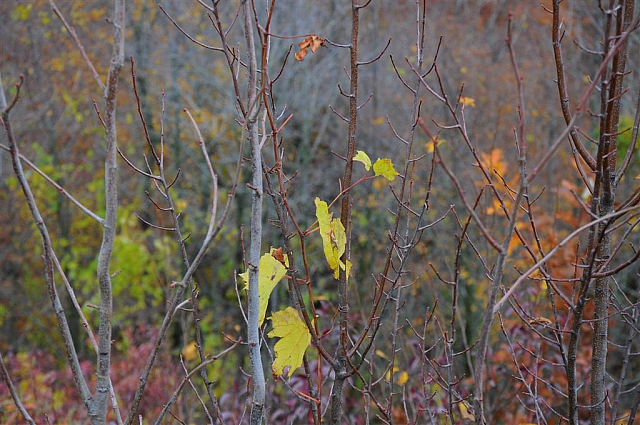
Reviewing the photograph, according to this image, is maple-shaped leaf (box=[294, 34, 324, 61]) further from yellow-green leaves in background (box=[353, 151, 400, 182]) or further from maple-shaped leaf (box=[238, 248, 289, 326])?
maple-shaped leaf (box=[238, 248, 289, 326])

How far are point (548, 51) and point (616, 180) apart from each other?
10376 mm

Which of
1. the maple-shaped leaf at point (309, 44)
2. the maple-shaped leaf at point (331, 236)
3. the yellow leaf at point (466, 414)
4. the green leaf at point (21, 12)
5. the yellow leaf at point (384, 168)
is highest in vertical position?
the green leaf at point (21, 12)

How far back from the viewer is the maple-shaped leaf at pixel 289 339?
151 centimetres

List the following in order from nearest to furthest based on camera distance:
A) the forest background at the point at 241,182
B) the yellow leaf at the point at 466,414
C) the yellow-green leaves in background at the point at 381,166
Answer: the yellow-green leaves in background at the point at 381,166
the yellow leaf at the point at 466,414
the forest background at the point at 241,182

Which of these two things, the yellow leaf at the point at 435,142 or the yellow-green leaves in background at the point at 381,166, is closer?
the yellow leaf at the point at 435,142

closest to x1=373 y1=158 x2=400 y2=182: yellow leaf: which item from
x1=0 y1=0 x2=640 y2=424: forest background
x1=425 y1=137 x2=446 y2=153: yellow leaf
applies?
x1=425 y1=137 x2=446 y2=153: yellow leaf

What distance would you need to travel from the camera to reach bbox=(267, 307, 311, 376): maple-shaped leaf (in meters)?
1.51

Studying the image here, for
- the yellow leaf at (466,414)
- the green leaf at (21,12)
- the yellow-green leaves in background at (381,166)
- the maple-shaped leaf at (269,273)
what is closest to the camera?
the maple-shaped leaf at (269,273)

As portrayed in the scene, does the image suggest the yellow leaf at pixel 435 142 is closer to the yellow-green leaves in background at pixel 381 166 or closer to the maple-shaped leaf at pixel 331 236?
the yellow-green leaves in background at pixel 381 166

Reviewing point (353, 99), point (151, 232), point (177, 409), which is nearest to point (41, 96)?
point (151, 232)

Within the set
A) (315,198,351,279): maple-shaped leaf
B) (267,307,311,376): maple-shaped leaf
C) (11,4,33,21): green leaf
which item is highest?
(11,4,33,21): green leaf

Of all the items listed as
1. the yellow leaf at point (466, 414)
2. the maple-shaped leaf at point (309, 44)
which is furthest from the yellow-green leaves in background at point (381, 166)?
the yellow leaf at point (466, 414)

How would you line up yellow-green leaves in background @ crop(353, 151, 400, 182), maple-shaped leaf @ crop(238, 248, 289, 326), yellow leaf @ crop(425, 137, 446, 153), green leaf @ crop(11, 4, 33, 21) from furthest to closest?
green leaf @ crop(11, 4, 33, 21), yellow-green leaves in background @ crop(353, 151, 400, 182), maple-shaped leaf @ crop(238, 248, 289, 326), yellow leaf @ crop(425, 137, 446, 153)

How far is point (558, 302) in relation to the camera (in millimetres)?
4422
